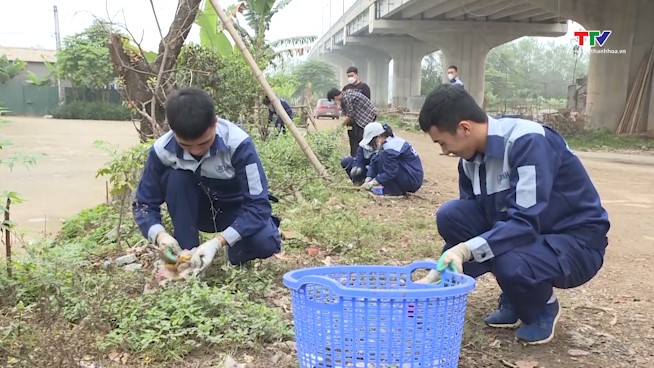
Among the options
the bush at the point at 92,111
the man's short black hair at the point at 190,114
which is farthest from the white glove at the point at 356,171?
the bush at the point at 92,111

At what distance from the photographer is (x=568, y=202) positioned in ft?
7.61

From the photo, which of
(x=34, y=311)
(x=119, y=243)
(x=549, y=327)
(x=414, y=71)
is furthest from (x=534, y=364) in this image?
(x=414, y=71)

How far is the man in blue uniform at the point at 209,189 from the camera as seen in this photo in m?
2.73

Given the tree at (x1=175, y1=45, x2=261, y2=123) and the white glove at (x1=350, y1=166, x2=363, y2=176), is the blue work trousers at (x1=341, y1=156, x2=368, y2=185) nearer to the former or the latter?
the white glove at (x1=350, y1=166, x2=363, y2=176)

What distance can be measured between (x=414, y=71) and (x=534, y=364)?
130ft

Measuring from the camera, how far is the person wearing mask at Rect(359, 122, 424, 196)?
5.90m

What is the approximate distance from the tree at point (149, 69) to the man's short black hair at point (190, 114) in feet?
8.53

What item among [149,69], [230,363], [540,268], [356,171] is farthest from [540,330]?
[356,171]

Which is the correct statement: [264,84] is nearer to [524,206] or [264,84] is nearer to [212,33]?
[212,33]

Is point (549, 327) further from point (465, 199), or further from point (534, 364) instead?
point (465, 199)

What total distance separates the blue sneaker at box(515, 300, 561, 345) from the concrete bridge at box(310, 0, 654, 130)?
50.4 feet

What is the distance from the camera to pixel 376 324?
170cm

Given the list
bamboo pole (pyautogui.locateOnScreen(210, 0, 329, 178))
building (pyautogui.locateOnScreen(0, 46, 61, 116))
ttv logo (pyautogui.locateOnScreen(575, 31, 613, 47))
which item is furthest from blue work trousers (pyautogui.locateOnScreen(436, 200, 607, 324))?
building (pyautogui.locateOnScreen(0, 46, 61, 116))

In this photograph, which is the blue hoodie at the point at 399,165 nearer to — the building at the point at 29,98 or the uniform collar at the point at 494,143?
the uniform collar at the point at 494,143
